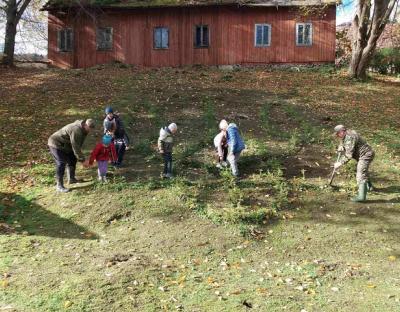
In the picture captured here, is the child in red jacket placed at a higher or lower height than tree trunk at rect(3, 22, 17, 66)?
lower

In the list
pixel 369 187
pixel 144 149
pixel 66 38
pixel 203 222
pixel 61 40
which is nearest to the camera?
pixel 203 222

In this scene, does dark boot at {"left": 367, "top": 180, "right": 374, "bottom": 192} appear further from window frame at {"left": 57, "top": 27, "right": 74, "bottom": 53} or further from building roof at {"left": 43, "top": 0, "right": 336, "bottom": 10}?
window frame at {"left": 57, "top": 27, "right": 74, "bottom": 53}

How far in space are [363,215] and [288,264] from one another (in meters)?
2.73

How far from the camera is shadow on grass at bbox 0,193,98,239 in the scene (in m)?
9.40

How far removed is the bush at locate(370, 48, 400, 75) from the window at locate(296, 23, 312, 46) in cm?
497

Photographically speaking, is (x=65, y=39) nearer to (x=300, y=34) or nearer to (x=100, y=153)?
(x=300, y=34)

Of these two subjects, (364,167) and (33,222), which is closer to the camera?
(33,222)

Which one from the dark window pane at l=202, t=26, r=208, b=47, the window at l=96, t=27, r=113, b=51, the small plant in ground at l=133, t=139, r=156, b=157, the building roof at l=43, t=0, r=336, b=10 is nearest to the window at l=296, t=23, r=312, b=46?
the building roof at l=43, t=0, r=336, b=10

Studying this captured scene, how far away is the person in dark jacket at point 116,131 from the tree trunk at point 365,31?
17538 mm

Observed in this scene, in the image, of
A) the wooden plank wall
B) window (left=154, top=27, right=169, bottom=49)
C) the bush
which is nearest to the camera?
the wooden plank wall

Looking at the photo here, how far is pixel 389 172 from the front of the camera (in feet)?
40.9

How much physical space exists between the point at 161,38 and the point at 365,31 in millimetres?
13080

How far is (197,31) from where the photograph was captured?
1227 inches

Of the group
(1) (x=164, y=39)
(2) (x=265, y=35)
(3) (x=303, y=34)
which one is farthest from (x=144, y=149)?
(3) (x=303, y=34)
